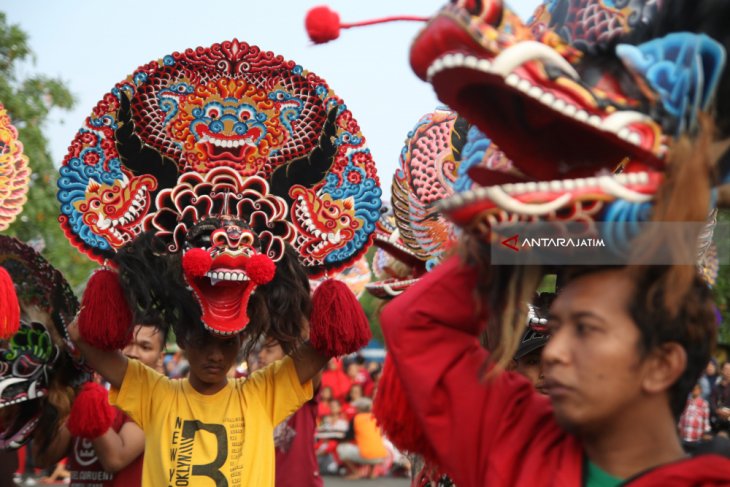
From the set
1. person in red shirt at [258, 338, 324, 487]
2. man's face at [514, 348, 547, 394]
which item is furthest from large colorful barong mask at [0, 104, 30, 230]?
man's face at [514, 348, 547, 394]

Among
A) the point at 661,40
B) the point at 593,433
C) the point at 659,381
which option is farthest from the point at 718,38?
the point at 593,433

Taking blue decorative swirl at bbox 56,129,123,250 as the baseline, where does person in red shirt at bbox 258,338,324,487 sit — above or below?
below

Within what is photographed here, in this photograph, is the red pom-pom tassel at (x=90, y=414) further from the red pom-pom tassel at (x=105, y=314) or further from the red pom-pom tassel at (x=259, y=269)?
the red pom-pom tassel at (x=259, y=269)

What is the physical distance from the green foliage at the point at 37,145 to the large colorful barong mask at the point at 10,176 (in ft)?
Answer: 17.5

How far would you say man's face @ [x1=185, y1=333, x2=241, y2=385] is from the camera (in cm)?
416

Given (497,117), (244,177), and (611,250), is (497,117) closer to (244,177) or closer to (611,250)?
(611,250)

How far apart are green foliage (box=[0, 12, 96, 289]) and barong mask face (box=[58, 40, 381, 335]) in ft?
19.0

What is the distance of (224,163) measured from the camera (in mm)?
4176

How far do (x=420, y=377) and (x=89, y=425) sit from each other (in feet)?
9.20

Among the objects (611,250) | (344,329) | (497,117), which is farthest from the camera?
(344,329)

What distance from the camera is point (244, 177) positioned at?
4191 millimetres

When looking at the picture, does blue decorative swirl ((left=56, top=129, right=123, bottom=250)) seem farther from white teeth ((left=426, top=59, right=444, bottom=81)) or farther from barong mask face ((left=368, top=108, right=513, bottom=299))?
white teeth ((left=426, top=59, right=444, bottom=81))

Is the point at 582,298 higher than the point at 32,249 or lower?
lower

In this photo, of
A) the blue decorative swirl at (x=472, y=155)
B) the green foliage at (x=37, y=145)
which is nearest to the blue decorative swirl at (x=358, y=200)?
the blue decorative swirl at (x=472, y=155)
